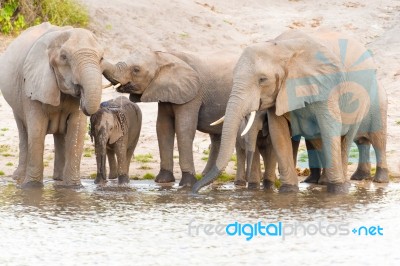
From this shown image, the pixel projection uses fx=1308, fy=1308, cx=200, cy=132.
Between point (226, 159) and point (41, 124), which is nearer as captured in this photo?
point (226, 159)

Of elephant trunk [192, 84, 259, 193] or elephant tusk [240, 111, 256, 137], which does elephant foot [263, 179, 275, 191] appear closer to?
elephant tusk [240, 111, 256, 137]

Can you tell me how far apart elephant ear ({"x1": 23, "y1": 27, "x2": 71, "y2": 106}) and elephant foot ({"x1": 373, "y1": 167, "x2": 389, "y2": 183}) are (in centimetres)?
373

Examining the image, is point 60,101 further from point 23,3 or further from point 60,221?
point 23,3

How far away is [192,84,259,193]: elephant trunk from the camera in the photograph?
491 inches

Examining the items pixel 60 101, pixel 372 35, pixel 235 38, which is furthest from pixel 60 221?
pixel 372 35

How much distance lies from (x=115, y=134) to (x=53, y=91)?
4.24 ft

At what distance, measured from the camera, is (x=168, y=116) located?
14.6 metres

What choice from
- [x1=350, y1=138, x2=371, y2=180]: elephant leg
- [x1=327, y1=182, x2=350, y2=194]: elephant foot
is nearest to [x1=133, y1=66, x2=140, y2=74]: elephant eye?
[x1=327, y1=182, x2=350, y2=194]: elephant foot

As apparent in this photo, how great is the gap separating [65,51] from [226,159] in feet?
6.53

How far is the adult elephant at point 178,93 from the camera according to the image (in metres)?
14.3

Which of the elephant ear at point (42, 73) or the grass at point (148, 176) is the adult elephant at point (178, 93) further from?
the elephant ear at point (42, 73)

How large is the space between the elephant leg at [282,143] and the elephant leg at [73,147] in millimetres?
2003

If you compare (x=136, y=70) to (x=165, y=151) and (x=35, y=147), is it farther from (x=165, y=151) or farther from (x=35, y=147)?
(x=35, y=147)

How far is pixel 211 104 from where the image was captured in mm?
14453
